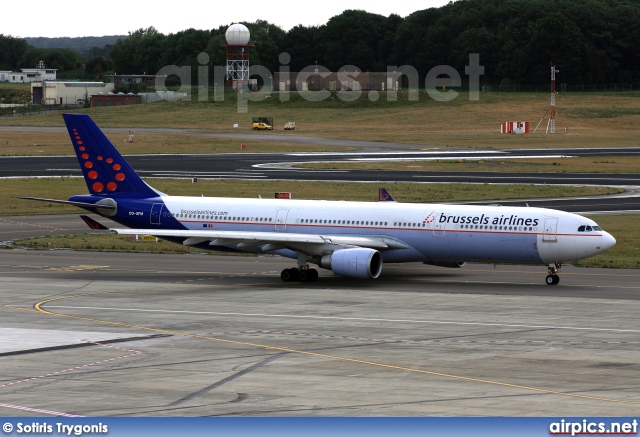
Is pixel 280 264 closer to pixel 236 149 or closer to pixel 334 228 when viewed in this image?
pixel 334 228

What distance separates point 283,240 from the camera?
49594 mm

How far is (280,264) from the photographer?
192 feet

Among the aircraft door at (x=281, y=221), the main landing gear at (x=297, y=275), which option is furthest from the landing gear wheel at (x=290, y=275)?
the aircraft door at (x=281, y=221)

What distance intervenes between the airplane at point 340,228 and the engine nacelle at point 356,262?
0.05 m

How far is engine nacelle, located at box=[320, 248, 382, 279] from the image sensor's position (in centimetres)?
4853

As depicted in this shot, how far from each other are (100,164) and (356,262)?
1701 cm

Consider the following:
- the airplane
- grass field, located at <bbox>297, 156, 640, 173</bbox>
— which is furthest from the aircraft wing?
grass field, located at <bbox>297, 156, 640, 173</bbox>

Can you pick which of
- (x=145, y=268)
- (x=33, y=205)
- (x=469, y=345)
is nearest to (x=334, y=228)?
(x=145, y=268)

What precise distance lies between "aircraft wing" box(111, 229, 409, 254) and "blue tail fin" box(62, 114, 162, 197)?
6.45 metres

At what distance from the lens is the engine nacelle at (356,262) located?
48.5m

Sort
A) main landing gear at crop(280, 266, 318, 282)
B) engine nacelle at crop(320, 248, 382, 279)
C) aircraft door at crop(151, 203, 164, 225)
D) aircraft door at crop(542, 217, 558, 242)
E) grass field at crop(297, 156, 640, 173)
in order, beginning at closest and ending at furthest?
aircraft door at crop(542, 217, 558, 242) < engine nacelle at crop(320, 248, 382, 279) < main landing gear at crop(280, 266, 318, 282) < aircraft door at crop(151, 203, 164, 225) < grass field at crop(297, 156, 640, 173)

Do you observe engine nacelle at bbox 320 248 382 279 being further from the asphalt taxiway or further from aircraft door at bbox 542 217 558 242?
aircraft door at bbox 542 217 558 242

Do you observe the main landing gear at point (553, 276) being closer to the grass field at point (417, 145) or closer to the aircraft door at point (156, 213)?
the grass field at point (417, 145)

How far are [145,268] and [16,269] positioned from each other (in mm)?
6725
